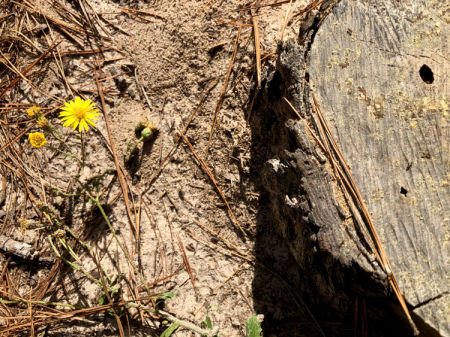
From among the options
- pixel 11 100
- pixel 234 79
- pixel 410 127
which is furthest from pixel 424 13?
pixel 11 100

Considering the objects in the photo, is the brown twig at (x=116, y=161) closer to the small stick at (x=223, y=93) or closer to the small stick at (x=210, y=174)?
the small stick at (x=210, y=174)

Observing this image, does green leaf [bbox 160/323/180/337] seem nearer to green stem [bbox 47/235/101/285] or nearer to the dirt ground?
the dirt ground

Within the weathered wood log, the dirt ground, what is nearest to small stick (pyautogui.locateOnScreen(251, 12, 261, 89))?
the dirt ground

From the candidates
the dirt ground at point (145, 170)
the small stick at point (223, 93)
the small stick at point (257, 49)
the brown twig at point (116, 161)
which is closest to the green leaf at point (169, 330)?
the dirt ground at point (145, 170)

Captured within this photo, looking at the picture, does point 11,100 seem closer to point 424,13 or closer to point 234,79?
point 234,79

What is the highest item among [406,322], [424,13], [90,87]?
[424,13]

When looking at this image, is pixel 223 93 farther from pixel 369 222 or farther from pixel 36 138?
pixel 369 222
